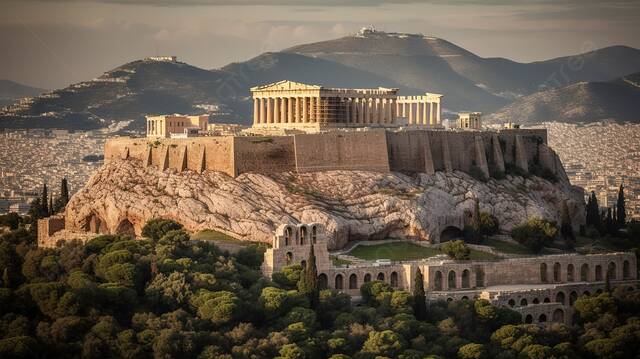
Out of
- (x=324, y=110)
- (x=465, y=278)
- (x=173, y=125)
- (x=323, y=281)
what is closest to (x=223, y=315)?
(x=323, y=281)

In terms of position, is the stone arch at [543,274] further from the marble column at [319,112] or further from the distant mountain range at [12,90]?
the distant mountain range at [12,90]

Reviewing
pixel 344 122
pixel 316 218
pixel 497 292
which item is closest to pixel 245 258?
pixel 316 218

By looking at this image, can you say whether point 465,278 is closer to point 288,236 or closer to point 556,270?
point 556,270

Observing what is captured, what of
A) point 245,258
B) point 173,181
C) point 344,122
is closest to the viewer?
point 245,258

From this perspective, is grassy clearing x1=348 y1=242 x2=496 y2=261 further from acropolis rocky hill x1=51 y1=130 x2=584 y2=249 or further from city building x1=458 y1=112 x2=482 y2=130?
city building x1=458 y1=112 x2=482 y2=130

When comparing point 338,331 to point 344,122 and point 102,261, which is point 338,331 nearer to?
point 102,261

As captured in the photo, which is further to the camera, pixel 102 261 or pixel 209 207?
pixel 209 207

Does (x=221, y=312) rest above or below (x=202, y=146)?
below

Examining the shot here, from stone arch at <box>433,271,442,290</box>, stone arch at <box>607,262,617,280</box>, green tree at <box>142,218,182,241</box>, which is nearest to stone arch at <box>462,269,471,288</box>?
stone arch at <box>433,271,442,290</box>
